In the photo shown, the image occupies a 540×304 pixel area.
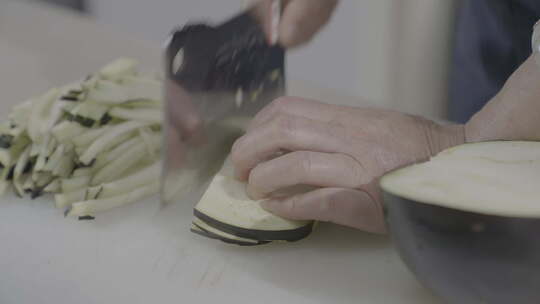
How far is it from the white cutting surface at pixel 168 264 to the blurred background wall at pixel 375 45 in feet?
2.43

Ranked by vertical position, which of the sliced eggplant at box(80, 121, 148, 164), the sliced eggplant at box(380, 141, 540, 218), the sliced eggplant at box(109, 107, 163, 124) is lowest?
the sliced eggplant at box(80, 121, 148, 164)

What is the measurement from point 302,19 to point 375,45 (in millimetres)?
A: 780

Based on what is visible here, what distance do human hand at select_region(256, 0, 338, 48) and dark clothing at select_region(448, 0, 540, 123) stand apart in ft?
0.96

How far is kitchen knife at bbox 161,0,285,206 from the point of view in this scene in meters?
0.92

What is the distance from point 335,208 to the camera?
90 centimetres

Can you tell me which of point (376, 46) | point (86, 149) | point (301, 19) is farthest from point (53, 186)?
point (376, 46)

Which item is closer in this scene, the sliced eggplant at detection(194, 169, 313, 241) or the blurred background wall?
the sliced eggplant at detection(194, 169, 313, 241)

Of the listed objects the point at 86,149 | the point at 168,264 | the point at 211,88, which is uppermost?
the point at 211,88

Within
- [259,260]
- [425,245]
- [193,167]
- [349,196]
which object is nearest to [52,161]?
[193,167]

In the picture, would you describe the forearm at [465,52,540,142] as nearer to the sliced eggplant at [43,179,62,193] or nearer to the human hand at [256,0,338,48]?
the human hand at [256,0,338,48]

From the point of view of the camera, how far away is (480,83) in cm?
147

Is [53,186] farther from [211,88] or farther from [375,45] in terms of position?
[375,45]

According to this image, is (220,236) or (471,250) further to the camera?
(220,236)

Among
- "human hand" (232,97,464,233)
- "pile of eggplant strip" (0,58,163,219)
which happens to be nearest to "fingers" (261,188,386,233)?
"human hand" (232,97,464,233)
